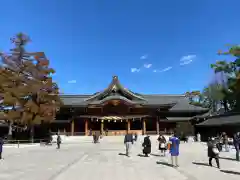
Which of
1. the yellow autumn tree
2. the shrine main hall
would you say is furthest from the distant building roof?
the yellow autumn tree

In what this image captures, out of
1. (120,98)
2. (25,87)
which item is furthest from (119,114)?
(25,87)

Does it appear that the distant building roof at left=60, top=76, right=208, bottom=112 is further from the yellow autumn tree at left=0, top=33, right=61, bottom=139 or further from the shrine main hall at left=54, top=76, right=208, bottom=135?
the yellow autumn tree at left=0, top=33, right=61, bottom=139

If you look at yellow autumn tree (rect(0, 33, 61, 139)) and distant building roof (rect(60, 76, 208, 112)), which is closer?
yellow autumn tree (rect(0, 33, 61, 139))

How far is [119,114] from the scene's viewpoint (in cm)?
4544

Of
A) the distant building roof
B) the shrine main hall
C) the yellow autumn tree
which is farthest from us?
the distant building roof

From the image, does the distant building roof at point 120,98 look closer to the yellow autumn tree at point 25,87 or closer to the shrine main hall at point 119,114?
the shrine main hall at point 119,114

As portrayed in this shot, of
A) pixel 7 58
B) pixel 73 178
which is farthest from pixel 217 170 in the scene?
pixel 7 58

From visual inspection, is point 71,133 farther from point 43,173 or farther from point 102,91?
point 43,173

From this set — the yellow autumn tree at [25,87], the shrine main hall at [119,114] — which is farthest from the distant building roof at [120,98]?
the yellow autumn tree at [25,87]

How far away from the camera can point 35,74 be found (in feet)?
97.3

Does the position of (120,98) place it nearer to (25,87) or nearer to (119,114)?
(119,114)

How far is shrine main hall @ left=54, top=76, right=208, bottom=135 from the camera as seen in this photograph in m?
44.1

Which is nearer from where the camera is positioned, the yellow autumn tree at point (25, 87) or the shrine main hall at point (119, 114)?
the yellow autumn tree at point (25, 87)

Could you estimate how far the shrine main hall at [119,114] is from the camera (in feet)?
145
